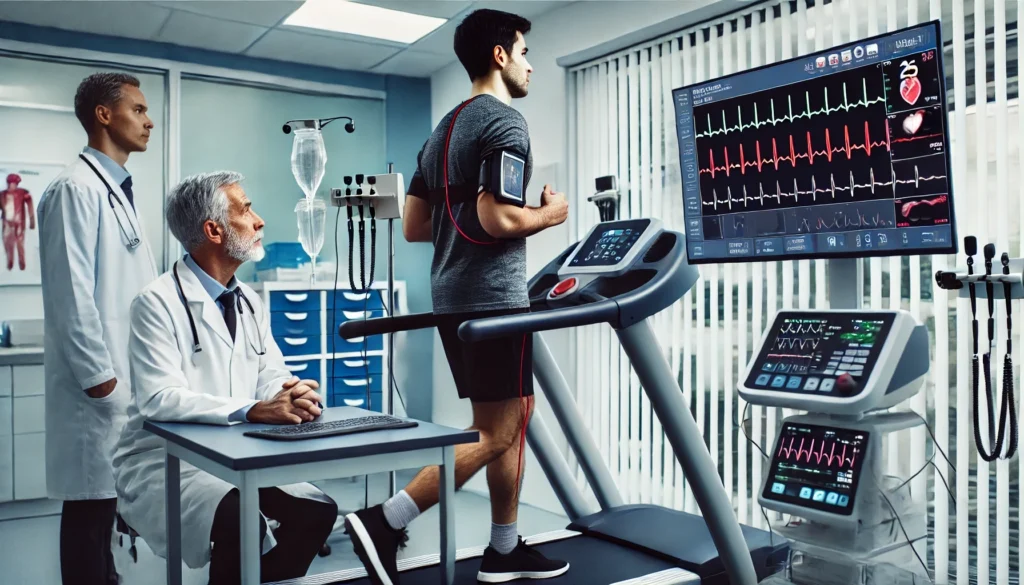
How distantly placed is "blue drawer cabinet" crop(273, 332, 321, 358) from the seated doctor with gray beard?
2.41 m

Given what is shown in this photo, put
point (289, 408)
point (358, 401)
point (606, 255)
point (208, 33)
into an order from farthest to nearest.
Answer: point (358, 401) < point (208, 33) < point (606, 255) < point (289, 408)

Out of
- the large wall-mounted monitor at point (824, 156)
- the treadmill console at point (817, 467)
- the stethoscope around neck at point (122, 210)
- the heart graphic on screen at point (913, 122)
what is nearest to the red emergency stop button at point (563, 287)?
the large wall-mounted monitor at point (824, 156)

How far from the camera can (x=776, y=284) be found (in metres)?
3.26

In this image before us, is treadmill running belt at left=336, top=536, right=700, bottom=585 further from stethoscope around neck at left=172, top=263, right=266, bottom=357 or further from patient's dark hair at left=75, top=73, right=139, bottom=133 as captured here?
patient's dark hair at left=75, top=73, right=139, bottom=133

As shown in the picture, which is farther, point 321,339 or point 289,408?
point 321,339

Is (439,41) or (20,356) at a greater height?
(439,41)

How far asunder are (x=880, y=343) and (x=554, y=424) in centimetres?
249

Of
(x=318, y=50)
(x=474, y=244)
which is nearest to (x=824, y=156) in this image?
(x=474, y=244)

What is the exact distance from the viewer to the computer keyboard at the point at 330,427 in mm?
1655

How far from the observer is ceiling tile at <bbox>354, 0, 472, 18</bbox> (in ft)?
13.4

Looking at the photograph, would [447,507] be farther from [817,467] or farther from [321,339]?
[321,339]

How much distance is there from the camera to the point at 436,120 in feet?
17.8

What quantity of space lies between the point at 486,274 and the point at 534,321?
31 cm

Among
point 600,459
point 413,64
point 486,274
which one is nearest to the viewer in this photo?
point 486,274
